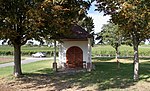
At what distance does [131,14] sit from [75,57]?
14.2 meters

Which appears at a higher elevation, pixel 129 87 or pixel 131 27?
pixel 131 27

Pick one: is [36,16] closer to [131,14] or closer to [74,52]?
[131,14]

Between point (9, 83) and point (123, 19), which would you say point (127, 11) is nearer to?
point (123, 19)

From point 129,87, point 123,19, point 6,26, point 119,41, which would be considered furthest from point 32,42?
point 119,41

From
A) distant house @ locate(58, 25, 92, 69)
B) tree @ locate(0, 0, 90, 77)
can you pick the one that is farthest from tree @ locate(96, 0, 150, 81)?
A: distant house @ locate(58, 25, 92, 69)

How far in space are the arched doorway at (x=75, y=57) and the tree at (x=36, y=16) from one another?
1048 cm

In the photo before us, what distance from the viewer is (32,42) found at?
75.4ft

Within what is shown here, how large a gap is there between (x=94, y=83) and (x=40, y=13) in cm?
537

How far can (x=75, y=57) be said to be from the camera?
1203 inches

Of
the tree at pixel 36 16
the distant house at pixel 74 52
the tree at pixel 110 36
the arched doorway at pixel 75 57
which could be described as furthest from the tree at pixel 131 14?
the tree at pixel 110 36

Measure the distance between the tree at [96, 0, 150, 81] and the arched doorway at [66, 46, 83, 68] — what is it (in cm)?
1124

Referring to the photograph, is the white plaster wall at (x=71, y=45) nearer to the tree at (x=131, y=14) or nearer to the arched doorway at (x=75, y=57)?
the arched doorway at (x=75, y=57)

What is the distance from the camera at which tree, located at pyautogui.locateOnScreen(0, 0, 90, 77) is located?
17016 millimetres

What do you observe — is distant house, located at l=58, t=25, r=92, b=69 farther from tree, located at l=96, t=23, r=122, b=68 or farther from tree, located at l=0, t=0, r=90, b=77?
tree, located at l=96, t=23, r=122, b=68
